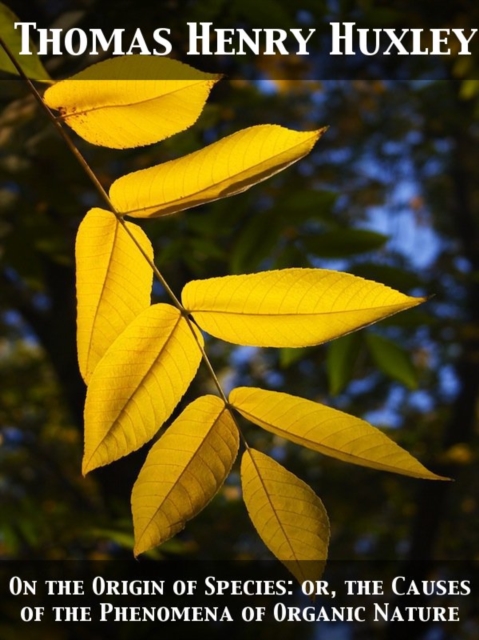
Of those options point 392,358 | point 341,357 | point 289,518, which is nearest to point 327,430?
point 289,518

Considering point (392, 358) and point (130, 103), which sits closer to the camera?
point (130, 103)

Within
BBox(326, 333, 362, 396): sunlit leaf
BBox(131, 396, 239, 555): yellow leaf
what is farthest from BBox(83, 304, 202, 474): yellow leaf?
BBox(326, 333, 362, 396): sunlit leaf

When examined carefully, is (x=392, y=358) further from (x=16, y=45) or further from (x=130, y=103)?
(x=130, y=103)

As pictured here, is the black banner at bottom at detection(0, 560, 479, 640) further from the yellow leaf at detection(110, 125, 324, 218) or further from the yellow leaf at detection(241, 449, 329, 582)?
the yellow leaf at detection(110, 125, 324, 218)

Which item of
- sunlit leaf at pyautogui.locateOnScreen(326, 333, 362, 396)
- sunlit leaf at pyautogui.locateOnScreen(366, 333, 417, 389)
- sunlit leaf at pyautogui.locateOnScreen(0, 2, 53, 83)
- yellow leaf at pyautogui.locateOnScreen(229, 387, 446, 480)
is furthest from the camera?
sunlit leaf at pyautogui.locateOnScreen(366, 333, 417, 389)

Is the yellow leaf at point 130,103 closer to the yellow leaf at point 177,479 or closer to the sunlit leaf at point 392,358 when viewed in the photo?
the yellow leaf at point 177,479
